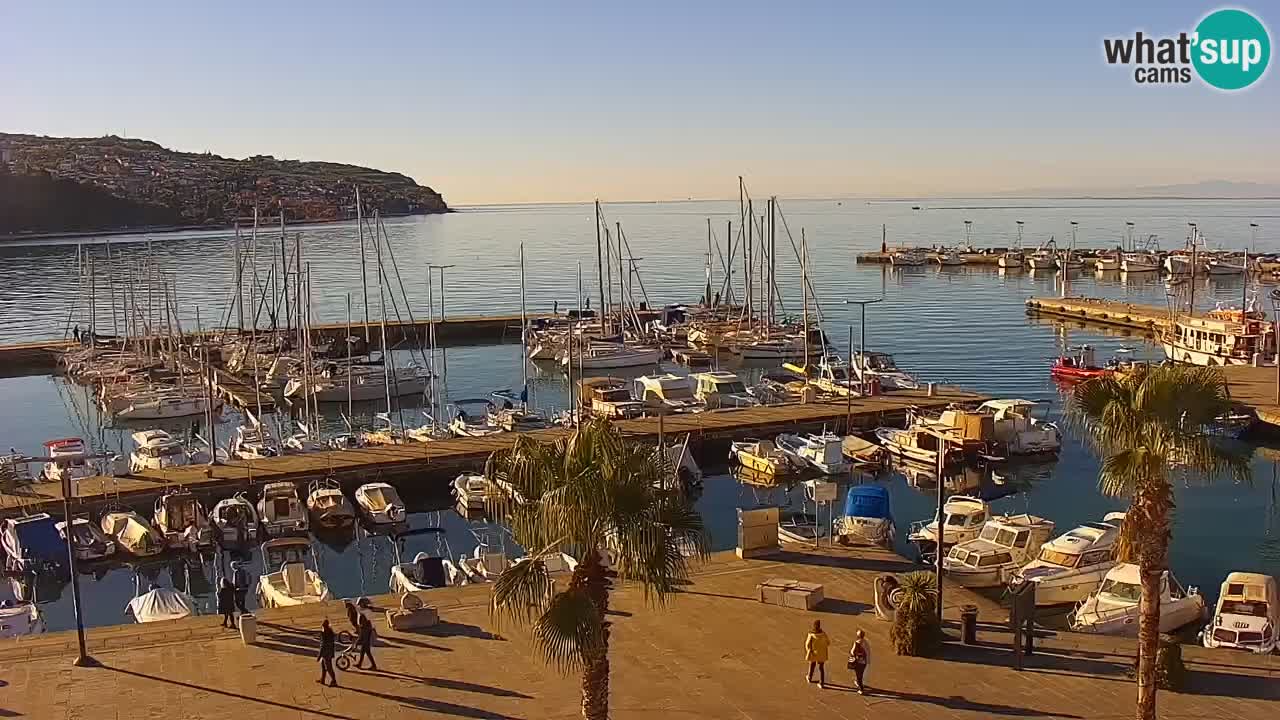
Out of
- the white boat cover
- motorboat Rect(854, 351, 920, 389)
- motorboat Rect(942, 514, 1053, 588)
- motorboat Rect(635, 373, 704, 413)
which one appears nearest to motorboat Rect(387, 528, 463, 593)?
the white boat cover

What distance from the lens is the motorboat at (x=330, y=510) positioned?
3950 cm

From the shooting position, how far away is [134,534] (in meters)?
36.4

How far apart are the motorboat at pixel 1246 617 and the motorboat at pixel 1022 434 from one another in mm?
22674

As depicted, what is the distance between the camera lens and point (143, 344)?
8300 cm

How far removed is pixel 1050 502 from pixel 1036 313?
63.5m

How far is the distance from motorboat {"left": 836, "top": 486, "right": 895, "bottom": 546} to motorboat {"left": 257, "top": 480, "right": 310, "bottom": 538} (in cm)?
1792

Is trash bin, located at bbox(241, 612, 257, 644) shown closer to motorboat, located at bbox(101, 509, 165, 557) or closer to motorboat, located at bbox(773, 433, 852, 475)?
motorboat, located at bbox(101, 509, 165, 557)

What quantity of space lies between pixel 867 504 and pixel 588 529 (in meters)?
23.1

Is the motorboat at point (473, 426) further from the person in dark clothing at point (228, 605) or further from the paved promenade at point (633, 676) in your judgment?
the paved promenade at point (633, 676)

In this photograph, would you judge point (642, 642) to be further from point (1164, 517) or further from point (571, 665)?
point (1164, 517)

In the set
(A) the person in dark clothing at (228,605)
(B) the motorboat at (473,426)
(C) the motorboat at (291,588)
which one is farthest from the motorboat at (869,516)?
(B) the motorboat at (473,426)

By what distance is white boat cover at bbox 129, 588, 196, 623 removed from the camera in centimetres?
2819

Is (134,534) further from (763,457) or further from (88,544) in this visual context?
(763,457)

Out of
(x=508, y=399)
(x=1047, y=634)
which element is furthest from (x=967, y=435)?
(x=1047, y=634)
